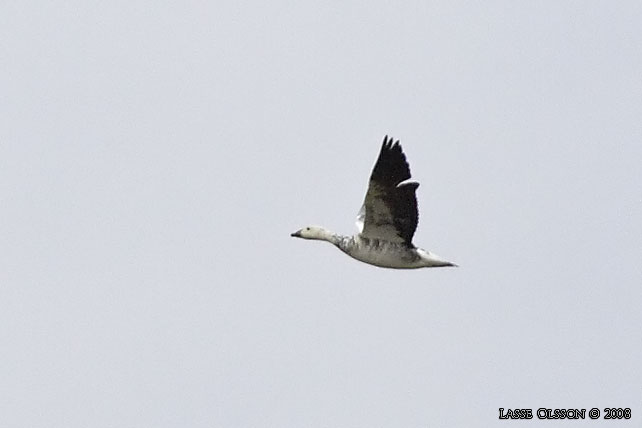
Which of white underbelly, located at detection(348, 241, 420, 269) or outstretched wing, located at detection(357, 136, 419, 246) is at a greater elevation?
outstretched wing, located at detection(357, 136, 419, 246)

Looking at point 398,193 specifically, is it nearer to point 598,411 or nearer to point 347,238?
point 347,238

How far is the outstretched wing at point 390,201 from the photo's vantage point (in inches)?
1715

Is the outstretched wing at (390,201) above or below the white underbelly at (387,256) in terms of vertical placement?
above

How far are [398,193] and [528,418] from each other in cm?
635

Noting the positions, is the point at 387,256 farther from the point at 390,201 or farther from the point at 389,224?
the point at 390,201

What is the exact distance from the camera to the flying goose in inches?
1718

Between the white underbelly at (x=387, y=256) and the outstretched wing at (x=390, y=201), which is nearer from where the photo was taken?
the outstretched wing at (x=390, y=201)

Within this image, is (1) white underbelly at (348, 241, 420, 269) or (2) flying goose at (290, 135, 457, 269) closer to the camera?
(2) flying goose at (290, 135, 457, 269)

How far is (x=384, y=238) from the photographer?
45.8m

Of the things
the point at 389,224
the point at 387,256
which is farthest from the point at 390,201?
the point at 387,256

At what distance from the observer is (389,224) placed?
149ft

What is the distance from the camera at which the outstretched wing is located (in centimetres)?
4356

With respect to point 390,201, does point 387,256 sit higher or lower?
lower

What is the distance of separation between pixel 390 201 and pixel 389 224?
1.02m
